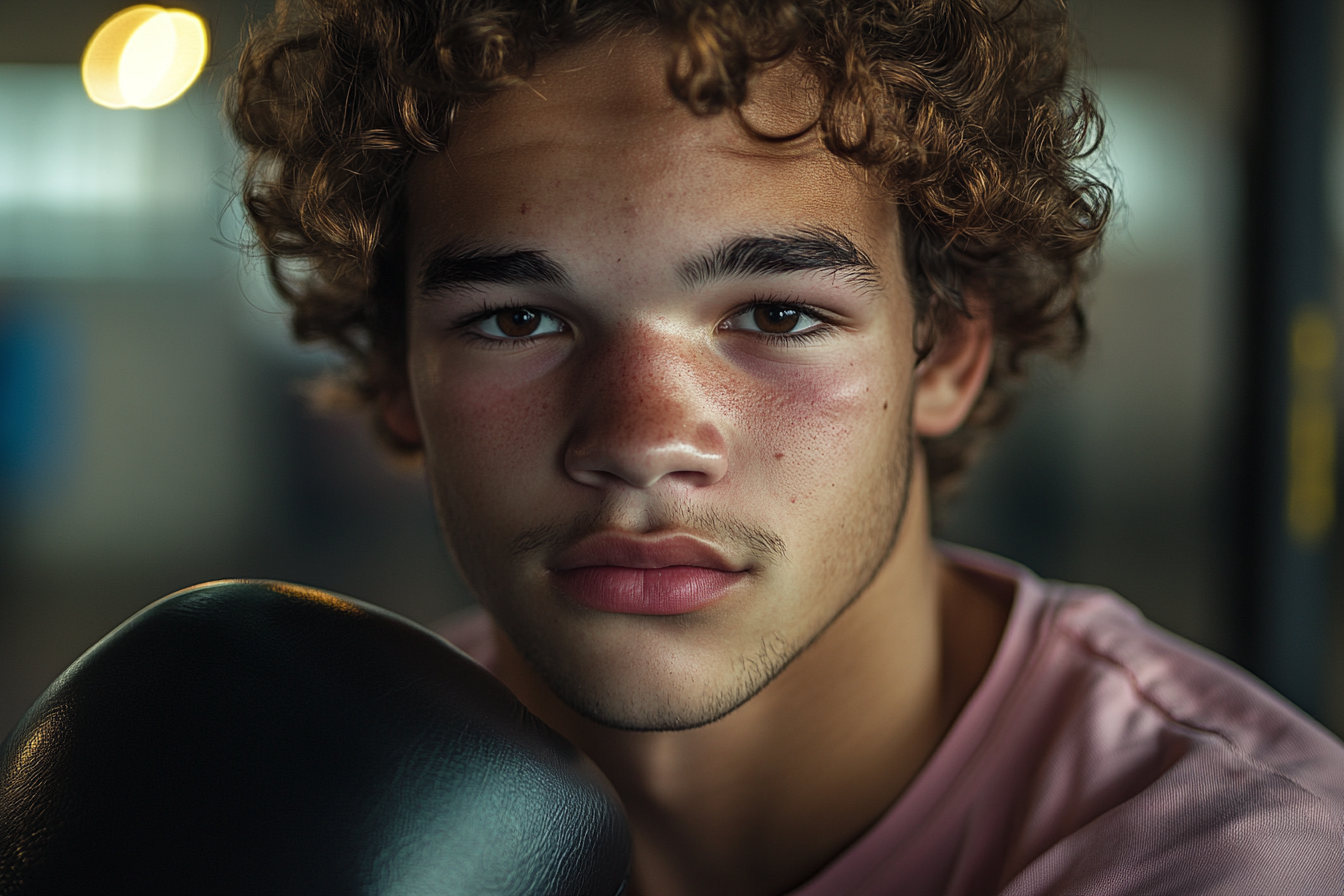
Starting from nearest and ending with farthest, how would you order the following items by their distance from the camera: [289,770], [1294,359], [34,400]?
[289,770] < [1294,359] < [34,400]

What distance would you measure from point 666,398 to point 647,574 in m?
0.16

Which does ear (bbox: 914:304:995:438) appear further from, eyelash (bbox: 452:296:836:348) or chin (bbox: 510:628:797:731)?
chin (bbox: 510:628:797:731)

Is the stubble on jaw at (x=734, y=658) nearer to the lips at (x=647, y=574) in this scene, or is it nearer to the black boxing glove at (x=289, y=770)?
the lips at (x=647, y=574)

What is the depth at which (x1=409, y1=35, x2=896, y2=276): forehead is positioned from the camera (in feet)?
2.87

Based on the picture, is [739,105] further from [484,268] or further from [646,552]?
[646,552]

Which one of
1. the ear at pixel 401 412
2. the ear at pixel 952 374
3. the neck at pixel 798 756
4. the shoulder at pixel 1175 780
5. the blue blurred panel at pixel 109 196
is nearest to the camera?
the shoulder at pixel 1175 780

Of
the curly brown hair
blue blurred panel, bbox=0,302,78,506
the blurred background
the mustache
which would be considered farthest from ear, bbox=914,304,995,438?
blue blurred panel, bbox=0,302,78,506

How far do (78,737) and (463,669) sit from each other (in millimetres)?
260

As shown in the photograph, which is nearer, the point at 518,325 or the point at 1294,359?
the point at 518,325

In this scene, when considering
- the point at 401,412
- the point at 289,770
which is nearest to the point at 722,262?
the point at 289,770

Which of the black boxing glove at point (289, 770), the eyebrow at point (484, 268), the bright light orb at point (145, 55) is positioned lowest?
the black boxing glove at point (289, 770)

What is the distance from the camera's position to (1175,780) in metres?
0.81

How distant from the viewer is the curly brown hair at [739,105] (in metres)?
0.92

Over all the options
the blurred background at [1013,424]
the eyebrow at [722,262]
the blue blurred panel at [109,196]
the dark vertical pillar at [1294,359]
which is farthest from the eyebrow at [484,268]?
the blue blurred panel at [109,196]
